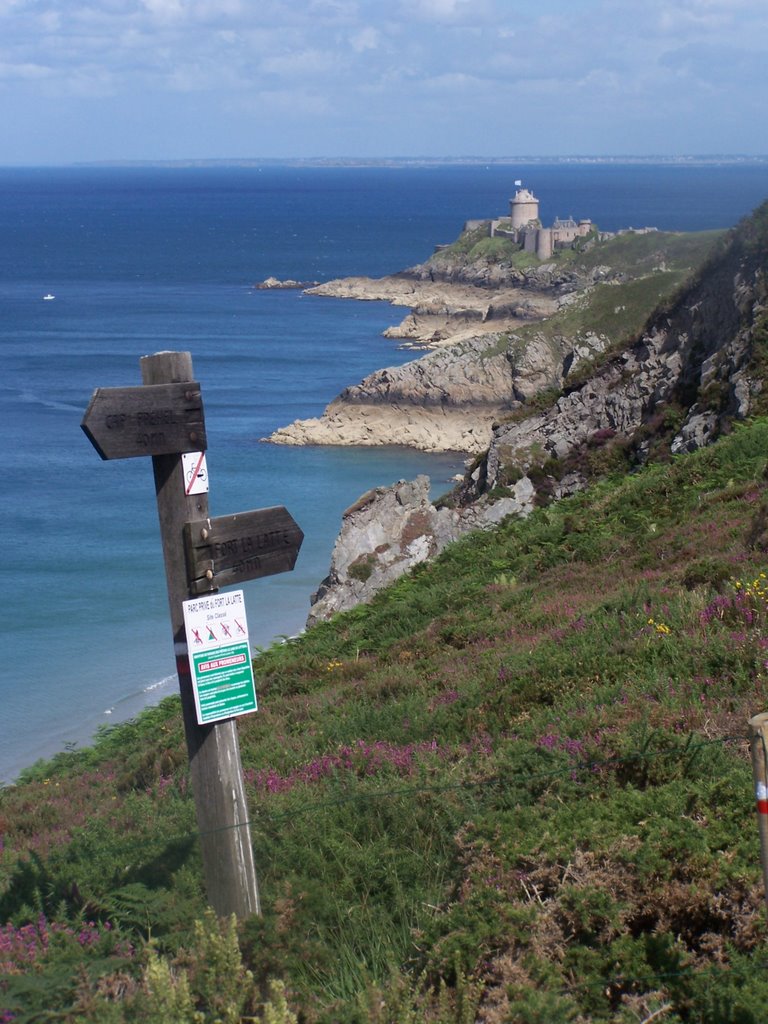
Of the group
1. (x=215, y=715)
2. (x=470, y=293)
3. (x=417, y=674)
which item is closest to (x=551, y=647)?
(x=417, y=674)

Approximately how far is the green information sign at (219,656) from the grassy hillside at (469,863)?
0.68 meters

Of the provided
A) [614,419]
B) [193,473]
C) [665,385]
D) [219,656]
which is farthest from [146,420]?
[614,419]

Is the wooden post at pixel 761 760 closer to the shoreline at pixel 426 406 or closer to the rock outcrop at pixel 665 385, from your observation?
the rock outcrop at pixel 665 385

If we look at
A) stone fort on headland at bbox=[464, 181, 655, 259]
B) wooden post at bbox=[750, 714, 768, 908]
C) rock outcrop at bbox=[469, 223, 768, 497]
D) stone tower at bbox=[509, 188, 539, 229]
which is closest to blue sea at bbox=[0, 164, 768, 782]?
rock outcrop at bbox=[469, 223, 768, 497]

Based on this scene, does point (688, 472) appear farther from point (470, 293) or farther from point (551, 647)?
→ point (470, 293)

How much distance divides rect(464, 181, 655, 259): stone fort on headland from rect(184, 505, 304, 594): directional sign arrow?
10983cm

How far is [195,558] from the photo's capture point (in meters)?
5.14

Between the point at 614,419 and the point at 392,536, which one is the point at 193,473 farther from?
the point at 614,419

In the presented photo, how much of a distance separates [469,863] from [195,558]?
193 cm

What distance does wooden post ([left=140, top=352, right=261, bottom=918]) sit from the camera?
5.11 meters

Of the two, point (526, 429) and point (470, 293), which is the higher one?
point (470, 293)

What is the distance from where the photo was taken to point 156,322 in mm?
95375

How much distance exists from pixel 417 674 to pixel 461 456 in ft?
149

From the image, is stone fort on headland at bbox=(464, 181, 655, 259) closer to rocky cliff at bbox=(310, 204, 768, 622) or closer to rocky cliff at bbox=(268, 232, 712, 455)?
rocky cliff at bbox=(268, 232, 712, 455)
